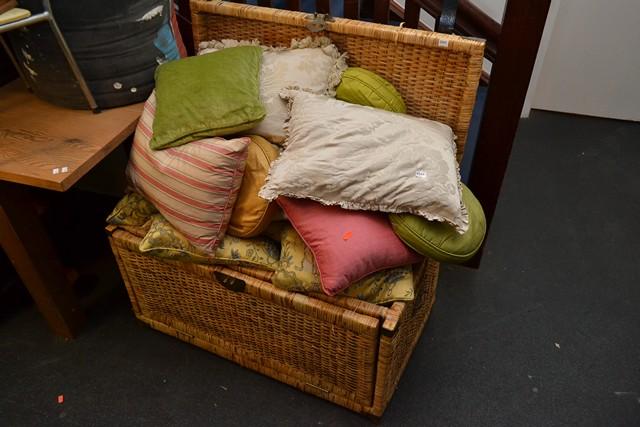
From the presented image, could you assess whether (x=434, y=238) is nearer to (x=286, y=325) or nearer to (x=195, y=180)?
(x=286, y=325)

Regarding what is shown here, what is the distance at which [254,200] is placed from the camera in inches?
51.1

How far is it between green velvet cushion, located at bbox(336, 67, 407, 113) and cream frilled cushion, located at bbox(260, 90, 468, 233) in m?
0.15

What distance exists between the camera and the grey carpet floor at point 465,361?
4.73ft

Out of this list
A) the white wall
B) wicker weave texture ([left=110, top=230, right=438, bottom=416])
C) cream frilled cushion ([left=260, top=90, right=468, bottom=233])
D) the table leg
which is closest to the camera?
cream frilled cushion ([left=260, top=90, right=468, bottom=233])

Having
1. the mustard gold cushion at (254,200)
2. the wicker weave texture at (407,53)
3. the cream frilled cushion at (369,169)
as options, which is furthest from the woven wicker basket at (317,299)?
the cream frilled cushion at (369,169)

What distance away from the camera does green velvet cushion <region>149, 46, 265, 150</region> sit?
128 cm

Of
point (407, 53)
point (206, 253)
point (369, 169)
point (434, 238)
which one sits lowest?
point (206, 253)

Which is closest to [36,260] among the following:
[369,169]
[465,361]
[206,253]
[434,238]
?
[206,253]

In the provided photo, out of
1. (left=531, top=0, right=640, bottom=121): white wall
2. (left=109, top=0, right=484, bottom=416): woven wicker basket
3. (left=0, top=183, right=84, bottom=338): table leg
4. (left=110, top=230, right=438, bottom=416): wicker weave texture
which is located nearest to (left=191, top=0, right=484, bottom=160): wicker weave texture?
(left=109, top=0, right=484, bottom=416): woven wicker basket

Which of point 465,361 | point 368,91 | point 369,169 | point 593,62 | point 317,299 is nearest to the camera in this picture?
point 369,169

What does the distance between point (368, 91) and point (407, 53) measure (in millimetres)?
149

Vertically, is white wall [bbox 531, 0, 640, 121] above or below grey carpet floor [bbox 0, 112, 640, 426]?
above

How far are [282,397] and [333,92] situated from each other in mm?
848

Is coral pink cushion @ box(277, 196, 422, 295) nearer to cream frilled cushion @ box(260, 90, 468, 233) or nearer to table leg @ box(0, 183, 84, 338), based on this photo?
cream frilled cushion @ box(260, 90, 468, 233)
